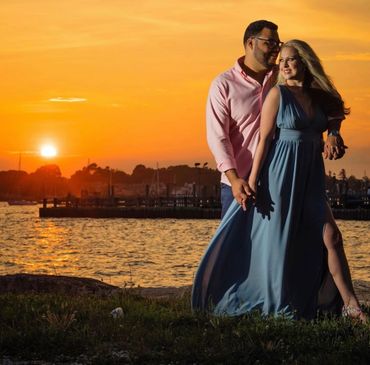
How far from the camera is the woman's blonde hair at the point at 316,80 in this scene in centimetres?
692

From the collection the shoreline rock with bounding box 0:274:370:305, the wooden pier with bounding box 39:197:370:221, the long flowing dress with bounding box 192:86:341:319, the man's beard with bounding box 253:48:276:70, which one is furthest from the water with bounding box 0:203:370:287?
the man's beard with bounding box 253:48:276:70

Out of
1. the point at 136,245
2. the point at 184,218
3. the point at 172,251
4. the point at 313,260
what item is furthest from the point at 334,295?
the point at 184,218

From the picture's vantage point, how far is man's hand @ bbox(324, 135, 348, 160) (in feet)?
22.8

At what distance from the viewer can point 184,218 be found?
105375 mm

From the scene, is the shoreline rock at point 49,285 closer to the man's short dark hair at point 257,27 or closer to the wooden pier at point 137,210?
the man's short dark hair at point 257,27

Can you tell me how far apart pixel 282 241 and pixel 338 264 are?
1.29ft

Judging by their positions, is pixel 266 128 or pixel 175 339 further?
pixel 266 128

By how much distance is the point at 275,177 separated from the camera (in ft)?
23.1

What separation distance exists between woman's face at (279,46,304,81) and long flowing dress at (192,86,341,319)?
0.11 m

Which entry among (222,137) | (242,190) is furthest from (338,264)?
(222,137)

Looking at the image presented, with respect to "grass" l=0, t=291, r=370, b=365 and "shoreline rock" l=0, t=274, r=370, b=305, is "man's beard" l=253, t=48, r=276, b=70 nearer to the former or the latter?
"grass" l=0, t=291, r=370, b=365

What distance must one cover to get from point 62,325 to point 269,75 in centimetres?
210

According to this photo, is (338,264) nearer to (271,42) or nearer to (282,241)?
(282,241)

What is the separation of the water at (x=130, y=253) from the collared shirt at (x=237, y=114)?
10.7 metres
